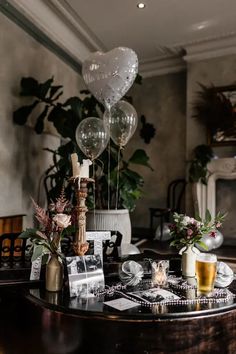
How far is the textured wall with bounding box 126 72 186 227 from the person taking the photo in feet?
17.5

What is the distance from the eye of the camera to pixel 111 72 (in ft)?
8.38

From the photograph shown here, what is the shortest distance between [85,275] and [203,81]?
4.17m

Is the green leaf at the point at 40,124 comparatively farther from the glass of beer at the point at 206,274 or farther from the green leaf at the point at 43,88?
the glass of beer at the point at 206,274

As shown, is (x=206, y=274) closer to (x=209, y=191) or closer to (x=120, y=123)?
(x=120, y=123)

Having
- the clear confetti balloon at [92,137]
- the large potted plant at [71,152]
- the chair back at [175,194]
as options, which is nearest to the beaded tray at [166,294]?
the clear confetti balloon at [92,137]

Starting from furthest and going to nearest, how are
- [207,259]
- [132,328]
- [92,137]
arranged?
[92,137], [207,259], [132,328]

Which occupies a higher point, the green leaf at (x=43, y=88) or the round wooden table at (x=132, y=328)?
the green leaf at (x=43, y=88)

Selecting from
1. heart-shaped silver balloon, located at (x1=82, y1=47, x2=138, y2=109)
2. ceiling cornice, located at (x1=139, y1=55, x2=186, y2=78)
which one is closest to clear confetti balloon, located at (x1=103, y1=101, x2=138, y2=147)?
heart-shaped silver balloon, located at (x1=82, y1=47, x2=138, y2=109)

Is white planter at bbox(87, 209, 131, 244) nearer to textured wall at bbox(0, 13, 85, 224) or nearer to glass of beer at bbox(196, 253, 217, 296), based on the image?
textured wall at bbox(0, 13, 85, 224)

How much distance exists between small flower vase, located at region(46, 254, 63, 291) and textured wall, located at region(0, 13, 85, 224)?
7.36 ft

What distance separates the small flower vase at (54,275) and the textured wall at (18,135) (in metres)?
2.24

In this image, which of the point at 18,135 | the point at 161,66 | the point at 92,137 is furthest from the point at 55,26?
the point at 92,137

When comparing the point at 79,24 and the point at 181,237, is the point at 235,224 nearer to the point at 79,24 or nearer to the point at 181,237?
the point at 181,237

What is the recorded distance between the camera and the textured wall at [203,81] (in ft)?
15.4
